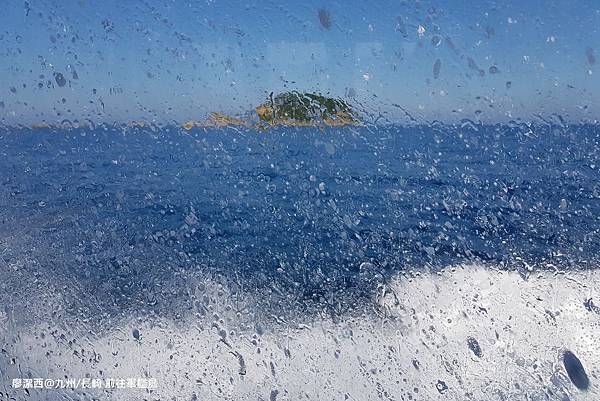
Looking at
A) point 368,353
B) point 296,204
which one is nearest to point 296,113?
point 296,204

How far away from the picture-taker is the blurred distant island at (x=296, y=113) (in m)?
1.72

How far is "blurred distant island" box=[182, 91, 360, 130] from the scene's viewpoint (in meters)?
1.72

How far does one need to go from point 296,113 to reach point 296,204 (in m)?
0.65

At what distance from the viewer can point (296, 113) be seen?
5.73 feet

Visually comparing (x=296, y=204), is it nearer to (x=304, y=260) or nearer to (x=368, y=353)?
(x=304, y=260)

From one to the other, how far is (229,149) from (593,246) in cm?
151

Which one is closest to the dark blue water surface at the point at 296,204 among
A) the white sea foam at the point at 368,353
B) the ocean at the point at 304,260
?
the ocean at the point at 304,260

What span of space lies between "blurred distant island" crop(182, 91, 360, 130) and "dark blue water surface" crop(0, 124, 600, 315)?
0.05m

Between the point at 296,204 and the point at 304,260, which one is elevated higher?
the point at 296,204

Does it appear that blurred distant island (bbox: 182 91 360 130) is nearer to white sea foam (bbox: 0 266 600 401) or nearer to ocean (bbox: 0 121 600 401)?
ocean (bbox: 0 121 600 401)

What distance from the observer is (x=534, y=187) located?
2092 mm

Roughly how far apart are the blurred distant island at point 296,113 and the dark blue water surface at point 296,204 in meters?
0.05

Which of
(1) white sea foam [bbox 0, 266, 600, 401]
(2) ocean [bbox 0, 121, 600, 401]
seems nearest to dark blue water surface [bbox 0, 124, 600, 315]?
Answer: (2) ocean [bbox 0, 121, 600, 401]

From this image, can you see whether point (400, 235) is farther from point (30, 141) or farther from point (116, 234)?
point (30, 141)
